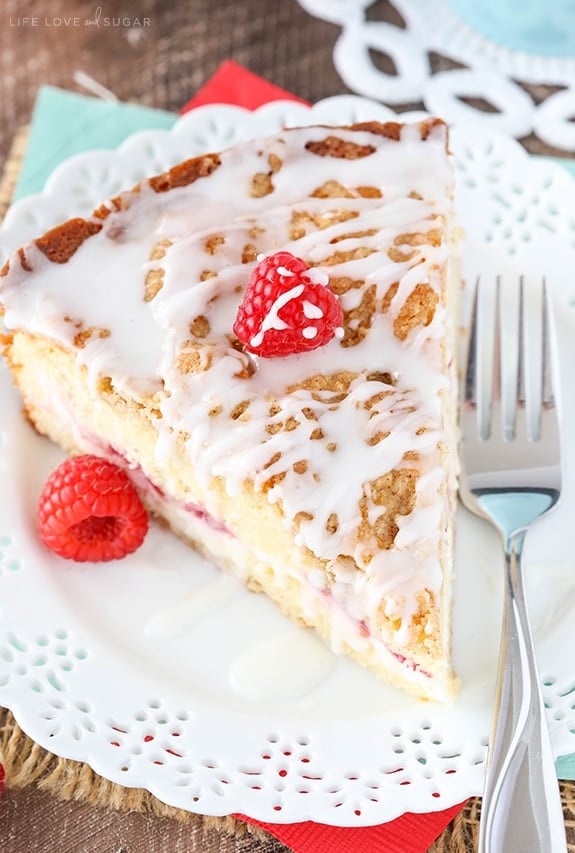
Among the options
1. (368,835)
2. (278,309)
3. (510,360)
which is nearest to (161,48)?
(510,360)

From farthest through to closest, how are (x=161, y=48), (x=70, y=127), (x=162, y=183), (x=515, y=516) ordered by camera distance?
(x=161, y=48), (x=70, y=127), (x=162, y=183), (x=515, y=516)

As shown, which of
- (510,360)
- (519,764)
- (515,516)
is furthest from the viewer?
(510,360)

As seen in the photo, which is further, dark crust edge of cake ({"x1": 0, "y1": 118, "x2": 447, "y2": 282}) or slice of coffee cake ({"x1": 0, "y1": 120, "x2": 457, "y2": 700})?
dark crust edge of cake ({"x1": 0, "y1": 118, "x2": 447, "y2": 282})

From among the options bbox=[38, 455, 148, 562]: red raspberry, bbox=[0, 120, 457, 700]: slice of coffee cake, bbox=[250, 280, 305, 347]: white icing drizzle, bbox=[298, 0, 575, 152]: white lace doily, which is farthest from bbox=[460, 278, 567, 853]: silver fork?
bbox=[298, 0, 575, 152]: white lace doily

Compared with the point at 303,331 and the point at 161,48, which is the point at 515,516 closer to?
the point at 303,331

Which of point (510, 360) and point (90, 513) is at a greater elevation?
point (510, 360)

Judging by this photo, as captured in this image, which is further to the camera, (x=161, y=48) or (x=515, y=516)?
(x=161, y=48)

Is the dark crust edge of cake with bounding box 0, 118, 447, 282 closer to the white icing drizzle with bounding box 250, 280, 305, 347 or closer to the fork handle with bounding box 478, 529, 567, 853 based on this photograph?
the white icing drizzle with bounding box 250, 280, 305, 347
